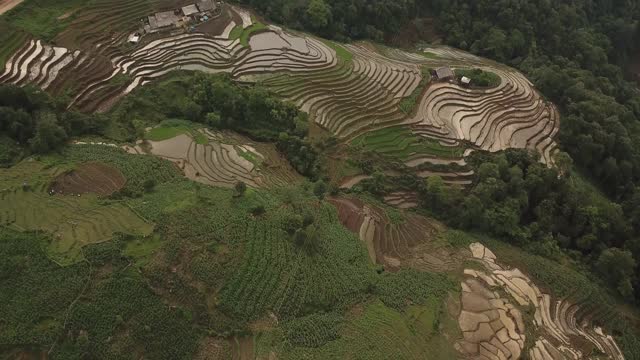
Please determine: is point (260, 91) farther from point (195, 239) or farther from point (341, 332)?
point (341, 332)

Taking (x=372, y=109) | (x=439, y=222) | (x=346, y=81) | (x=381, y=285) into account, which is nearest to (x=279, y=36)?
(x=346, y=81)

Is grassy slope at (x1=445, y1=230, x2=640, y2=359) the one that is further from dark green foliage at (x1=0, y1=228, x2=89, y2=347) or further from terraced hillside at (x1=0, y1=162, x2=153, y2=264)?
dark green foliage at (x1=0, y1=228, x2=89, y2=347)

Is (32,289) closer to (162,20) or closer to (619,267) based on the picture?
(162,20)

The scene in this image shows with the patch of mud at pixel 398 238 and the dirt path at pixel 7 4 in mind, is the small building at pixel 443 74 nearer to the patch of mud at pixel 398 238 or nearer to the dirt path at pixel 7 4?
the patch of mud at pixel 398 238

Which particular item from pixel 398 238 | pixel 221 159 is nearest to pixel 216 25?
pixel 221 159

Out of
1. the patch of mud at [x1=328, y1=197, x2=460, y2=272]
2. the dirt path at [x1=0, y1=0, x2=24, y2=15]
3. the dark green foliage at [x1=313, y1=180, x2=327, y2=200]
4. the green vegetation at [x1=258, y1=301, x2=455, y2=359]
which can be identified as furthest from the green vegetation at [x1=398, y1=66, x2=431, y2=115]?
the dirt path at [x1=0, y1=0, x2=24, y2=15]
